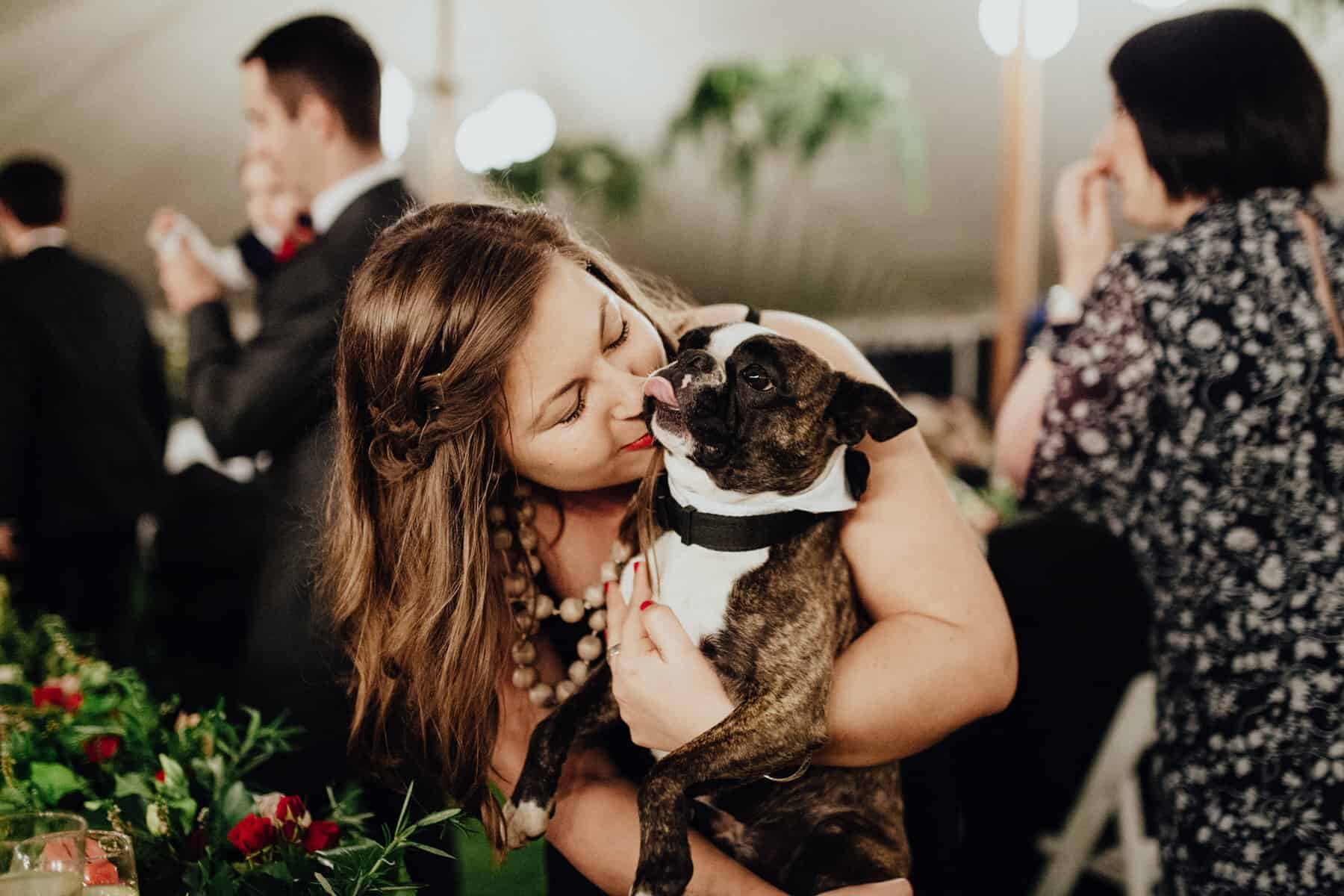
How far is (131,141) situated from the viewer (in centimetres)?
595

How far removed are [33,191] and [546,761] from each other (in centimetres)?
320

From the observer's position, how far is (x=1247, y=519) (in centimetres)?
167

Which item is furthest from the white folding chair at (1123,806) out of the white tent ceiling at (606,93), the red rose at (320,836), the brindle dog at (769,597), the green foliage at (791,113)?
the white tent ceiling at (606,93)

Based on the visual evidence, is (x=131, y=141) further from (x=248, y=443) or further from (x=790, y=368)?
(x=790, y=368)

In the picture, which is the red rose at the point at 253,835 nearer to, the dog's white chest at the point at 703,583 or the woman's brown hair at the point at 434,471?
the woman's brown hair at the point at 434,471

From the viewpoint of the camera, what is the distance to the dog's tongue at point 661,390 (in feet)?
4.06

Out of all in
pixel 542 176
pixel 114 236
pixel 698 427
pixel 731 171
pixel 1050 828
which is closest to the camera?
pixel 698 427

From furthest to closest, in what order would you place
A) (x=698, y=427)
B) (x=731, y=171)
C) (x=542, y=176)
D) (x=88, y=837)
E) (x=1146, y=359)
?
(x=542, y=176) → (x=731, y=171) → (x=1146, y=359) → (x=698, y=427) → (x=88, y=837)

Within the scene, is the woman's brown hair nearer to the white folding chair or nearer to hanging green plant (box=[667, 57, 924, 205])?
the white folding chair

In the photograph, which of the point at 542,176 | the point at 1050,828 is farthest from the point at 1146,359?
the point at 542,176

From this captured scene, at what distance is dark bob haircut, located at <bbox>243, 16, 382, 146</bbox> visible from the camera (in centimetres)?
230

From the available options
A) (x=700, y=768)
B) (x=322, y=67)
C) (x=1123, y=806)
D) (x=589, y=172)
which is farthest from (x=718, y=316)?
(x=589, y=172)

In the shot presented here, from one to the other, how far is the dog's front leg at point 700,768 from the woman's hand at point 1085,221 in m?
1.33

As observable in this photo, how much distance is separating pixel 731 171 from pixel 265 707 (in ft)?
12.5
